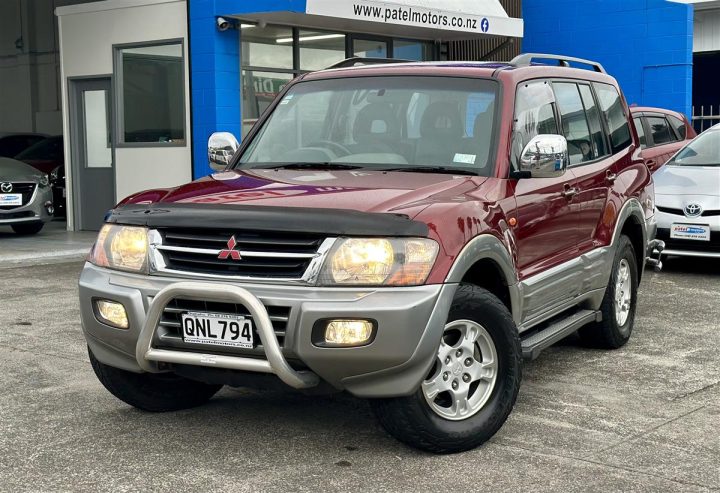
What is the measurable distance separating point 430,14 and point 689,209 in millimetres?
6308

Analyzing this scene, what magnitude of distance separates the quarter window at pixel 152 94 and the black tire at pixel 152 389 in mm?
9824

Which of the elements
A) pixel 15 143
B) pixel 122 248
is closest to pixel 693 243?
pixel 122 248

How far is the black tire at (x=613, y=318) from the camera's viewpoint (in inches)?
262

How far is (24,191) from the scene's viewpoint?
587 inches

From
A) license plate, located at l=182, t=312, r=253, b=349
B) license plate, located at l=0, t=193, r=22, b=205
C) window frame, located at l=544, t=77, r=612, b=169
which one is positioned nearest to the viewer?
license plate, located at l=182, t=312, r=253, b=349

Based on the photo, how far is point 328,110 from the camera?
5836 mm

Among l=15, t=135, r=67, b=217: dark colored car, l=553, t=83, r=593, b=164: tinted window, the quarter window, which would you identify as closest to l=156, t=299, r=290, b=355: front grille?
l=553, t=83, r=593, b=164: tinted window

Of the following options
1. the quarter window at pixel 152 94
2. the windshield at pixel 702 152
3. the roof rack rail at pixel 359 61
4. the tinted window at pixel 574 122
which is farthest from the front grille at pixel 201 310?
the quarter window at pixel 152 94

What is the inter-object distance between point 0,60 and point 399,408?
88.3ft

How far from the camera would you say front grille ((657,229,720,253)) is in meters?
10.3

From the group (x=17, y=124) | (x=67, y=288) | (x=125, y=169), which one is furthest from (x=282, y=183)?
(x=17, y=124)

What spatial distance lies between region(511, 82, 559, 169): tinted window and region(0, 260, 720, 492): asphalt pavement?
140 cm

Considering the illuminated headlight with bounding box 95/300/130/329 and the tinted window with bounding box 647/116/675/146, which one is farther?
the tinted window with bounding box 647/116/675/146

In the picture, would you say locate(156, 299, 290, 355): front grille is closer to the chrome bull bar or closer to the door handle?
the chrome bull bar
